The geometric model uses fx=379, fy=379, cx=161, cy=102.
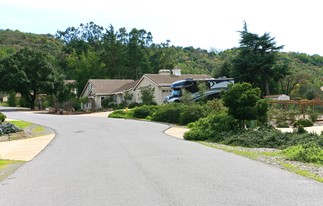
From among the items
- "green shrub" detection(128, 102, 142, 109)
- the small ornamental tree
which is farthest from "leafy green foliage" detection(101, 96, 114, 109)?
the small ornamental tree

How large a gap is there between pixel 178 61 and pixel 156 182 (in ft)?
271

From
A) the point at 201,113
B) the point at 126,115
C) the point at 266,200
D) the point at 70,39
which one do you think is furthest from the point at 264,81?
the point at 70,39

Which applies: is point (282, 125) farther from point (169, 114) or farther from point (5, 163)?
point (5, 163)

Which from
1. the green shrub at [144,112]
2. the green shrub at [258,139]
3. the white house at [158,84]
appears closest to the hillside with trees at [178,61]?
the white house at [158,84]

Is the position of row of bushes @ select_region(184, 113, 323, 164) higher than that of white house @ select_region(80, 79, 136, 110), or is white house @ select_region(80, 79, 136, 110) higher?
white house @ select_region(80, 79, 136, 110)

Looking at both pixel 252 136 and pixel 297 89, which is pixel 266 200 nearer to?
pixel 252 136

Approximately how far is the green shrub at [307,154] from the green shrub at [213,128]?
655 cm

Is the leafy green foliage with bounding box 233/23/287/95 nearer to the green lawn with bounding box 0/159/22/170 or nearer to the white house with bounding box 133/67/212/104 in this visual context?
the white house with bounding box 133/67/212/104

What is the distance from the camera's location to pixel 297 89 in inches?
2064

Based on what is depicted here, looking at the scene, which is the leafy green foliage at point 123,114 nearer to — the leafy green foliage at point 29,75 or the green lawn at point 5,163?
the green lawn at point 5,163

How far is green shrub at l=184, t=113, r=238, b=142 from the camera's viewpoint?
65.6 ft

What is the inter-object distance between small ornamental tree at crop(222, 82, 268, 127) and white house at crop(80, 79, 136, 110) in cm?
3593

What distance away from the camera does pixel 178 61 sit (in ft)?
297

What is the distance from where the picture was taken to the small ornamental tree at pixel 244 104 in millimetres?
20453
